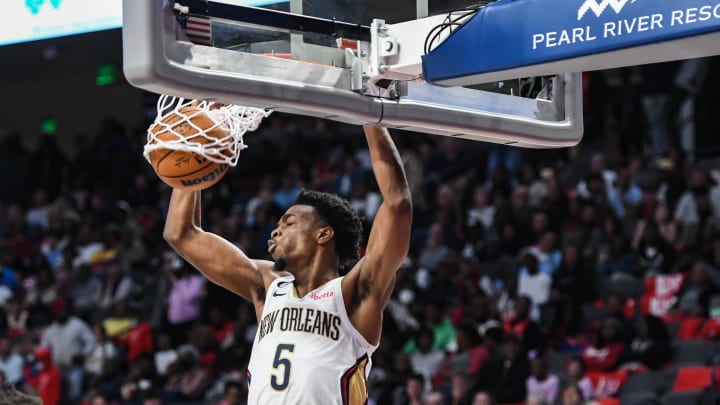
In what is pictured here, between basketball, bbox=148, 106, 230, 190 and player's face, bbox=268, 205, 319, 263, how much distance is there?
16.4 inches

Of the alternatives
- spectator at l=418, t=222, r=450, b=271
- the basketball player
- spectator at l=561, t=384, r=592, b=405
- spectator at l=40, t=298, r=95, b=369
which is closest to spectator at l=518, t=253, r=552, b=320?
spectator at l=418, t=222, r=450, b=271

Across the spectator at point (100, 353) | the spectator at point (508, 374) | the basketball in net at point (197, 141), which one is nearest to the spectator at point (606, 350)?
the spectator at point (508, 374)

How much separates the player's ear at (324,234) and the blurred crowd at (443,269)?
4.65 m

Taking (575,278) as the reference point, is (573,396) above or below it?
A: below

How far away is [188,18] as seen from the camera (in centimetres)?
364

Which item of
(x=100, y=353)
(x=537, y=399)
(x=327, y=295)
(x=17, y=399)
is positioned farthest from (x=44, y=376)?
(x=17, y=399)

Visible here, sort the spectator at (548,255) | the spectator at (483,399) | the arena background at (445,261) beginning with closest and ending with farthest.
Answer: the spectator at (483,399) < the arena background at (445,261) < the spectator at (548,255)

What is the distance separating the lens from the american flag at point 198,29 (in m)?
3.63

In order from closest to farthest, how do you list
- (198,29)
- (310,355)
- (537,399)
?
(198,29) < (310,355) < (537,399)

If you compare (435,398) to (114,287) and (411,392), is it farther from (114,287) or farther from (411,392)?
(114,287)

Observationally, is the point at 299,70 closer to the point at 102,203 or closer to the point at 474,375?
the point at 474,375

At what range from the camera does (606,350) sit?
9.85 metres

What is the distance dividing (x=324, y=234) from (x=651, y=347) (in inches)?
220

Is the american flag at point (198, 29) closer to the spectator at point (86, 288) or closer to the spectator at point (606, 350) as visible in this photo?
the spectator at point (606, 350)
